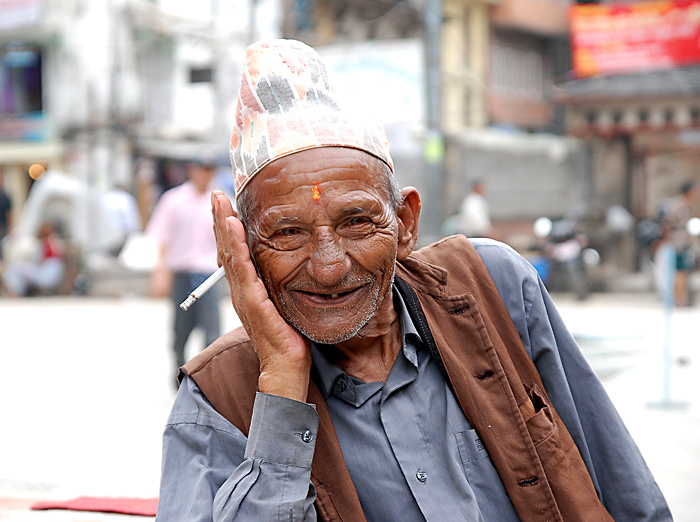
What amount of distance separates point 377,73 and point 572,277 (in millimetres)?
5046

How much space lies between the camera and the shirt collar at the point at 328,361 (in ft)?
6.09

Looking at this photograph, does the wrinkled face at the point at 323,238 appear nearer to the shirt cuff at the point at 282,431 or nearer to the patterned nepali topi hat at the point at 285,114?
the patterned nepali topi hat at the point at 285,114

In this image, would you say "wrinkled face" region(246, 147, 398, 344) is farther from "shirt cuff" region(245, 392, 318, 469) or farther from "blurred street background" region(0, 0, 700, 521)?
"blurred street background" region(0, 0, 700, 521)

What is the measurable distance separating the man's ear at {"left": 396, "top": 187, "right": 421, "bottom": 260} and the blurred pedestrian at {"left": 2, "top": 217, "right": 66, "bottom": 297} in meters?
14.3

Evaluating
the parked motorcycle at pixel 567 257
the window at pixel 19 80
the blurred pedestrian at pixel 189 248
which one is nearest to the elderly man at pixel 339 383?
the blurred pedestrian at pixel 189 248

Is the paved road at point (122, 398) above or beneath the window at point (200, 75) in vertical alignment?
beneath

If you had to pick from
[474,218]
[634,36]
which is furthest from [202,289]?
[634,36]

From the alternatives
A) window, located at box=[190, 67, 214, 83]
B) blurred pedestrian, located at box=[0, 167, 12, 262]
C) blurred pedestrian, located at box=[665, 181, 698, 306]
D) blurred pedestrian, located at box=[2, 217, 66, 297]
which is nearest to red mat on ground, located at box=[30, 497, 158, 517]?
blurred pedestrian, located at box=[665, 181, 698, 306]

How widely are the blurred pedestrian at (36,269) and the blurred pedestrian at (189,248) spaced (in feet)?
31.3

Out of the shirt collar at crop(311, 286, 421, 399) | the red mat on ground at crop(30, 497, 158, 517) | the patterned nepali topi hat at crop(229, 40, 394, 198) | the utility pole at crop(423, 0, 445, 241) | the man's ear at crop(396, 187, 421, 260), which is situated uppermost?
the utility pole at crop(423, 0, 445, 241)

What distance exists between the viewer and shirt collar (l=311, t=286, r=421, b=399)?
1.86 m

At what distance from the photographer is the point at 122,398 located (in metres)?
6.27

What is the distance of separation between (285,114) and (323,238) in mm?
274

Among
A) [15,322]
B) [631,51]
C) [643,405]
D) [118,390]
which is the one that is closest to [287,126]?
[643,405]
